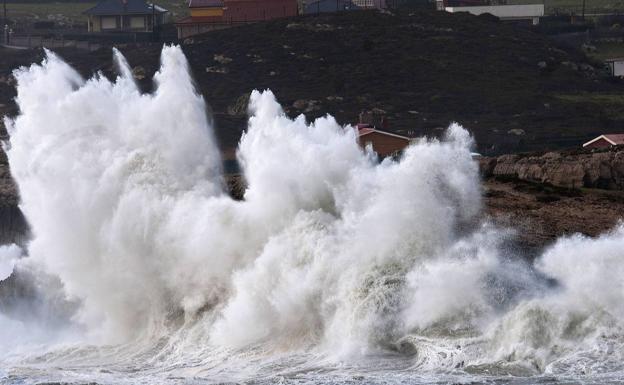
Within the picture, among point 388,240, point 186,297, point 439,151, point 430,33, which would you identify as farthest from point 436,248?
point 430,33

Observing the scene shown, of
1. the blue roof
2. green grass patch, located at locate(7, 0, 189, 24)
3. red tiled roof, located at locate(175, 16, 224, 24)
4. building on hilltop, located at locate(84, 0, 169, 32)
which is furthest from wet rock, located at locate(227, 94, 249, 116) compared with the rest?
green grass patch, located at locate(7, 0, 189, 24)

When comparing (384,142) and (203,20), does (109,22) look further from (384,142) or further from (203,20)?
(384,142)

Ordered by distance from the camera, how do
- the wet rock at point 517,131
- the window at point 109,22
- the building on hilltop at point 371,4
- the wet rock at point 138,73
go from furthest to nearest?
the building on hilltop at point 371,4 < the window at point 109,22 < the wet rock at point 138,73 < the wet rock at point 517,131

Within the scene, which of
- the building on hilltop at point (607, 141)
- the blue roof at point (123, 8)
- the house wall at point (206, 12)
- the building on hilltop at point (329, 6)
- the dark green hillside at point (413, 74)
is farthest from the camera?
the building on hilltop at point (329, 6)

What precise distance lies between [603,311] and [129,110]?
15705 mm

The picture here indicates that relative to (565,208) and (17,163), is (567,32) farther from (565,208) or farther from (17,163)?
(17,163)

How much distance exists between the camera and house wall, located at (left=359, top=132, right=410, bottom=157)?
6469 cm

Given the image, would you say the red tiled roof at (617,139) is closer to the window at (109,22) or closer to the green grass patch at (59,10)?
the window at (109,22)

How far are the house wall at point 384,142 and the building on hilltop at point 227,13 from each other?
123 feet

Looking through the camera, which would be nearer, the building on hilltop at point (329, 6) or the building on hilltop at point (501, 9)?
the building on hilltop at point (501, 9)

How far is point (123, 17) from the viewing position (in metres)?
109

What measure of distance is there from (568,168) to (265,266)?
1756 centimetres

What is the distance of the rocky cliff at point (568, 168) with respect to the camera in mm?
50156

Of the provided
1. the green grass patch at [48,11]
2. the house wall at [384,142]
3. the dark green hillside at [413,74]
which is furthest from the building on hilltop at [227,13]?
the house wall at [384,142]
